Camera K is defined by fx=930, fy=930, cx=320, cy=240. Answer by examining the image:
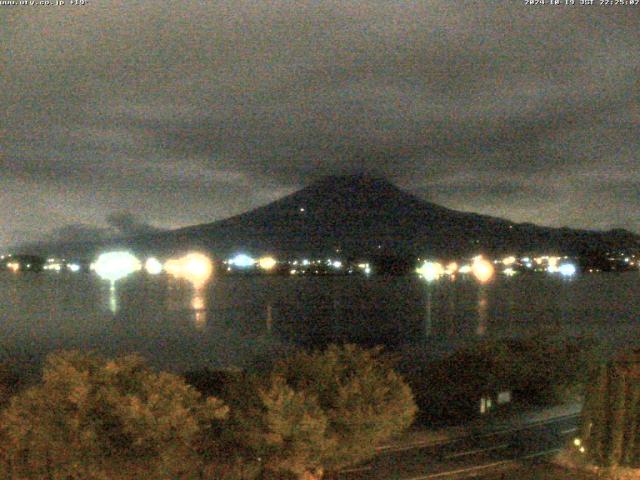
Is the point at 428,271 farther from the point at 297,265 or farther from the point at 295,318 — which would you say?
the point at 295,318

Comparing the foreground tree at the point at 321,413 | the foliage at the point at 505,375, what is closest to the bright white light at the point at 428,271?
the foliage at the point at 505,375

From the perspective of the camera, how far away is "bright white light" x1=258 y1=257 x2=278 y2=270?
560 feet

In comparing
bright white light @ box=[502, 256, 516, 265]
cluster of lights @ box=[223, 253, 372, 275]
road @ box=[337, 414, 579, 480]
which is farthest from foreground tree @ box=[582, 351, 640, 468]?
bright white light @ box=[502, 256, 516, 265]

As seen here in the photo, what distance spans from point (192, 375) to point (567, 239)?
15787 centimetres

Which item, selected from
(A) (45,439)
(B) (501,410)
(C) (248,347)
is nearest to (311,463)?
(A) (45,439)

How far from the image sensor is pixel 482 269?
16950 cm

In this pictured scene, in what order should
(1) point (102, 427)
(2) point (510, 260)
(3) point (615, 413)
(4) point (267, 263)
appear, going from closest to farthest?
1. (1) point (102, 427)
2. (3) point (615, 413)
3. (2) point (510, 260)
4. (4) point (267, 263)

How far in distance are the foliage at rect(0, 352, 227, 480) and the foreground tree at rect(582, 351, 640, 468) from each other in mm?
4950

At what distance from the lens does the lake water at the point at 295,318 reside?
5241 cm

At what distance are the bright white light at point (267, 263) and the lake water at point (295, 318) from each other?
2161 centimetres

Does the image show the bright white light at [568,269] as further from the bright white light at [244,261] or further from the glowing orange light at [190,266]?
the glowing orange light at [190,266]

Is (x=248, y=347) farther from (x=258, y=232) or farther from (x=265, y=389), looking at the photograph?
(x=258, y=232)

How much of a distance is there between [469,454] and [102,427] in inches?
249

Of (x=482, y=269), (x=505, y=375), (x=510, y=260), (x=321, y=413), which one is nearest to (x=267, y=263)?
(x=482, y=269)
